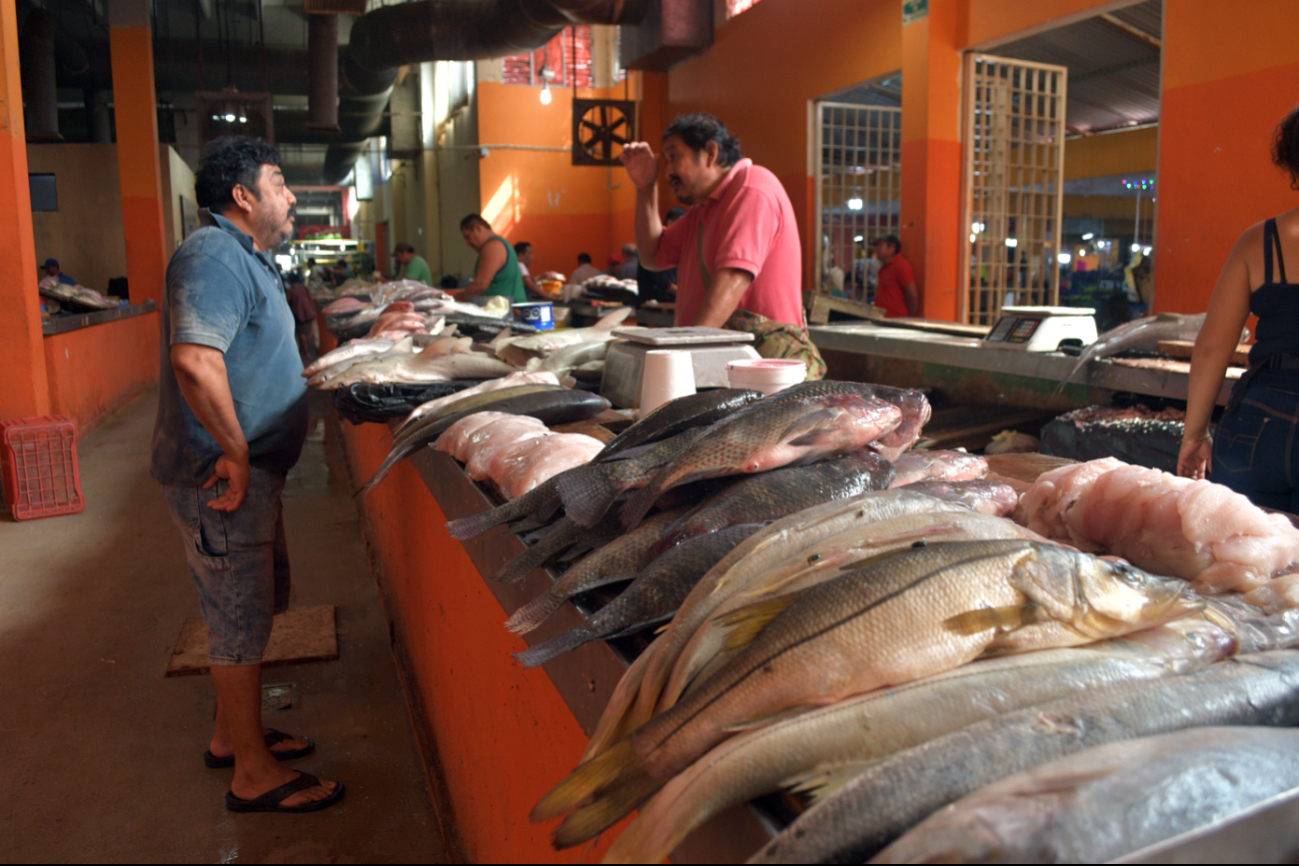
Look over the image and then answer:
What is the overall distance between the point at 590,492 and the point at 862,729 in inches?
29.9

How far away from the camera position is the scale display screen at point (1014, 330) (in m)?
4.52

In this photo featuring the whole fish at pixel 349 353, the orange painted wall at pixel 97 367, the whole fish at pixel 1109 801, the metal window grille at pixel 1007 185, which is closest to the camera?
the whole fish at pixel 1109 801

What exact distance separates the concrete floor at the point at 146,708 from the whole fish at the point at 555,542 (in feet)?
1.84

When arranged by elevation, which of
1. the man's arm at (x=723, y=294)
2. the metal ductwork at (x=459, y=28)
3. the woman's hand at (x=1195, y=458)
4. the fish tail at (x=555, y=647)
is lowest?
the woman's hand at (x=1195, y=458)

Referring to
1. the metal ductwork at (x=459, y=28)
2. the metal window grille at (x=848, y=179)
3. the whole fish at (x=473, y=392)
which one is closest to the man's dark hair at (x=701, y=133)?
the whole fish at (x=473, y=392)

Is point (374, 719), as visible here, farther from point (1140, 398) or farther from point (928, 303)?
point (928, 303)

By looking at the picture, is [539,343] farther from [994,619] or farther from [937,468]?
[994,619]

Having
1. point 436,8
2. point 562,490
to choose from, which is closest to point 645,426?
point 562,490

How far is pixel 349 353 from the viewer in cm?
410

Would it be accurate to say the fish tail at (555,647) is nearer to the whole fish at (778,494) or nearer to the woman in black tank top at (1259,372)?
the whole fish at (778,494)

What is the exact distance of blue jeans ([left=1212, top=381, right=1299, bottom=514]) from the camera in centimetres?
268

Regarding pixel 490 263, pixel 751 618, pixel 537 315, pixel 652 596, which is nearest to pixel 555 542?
pixel 652 596

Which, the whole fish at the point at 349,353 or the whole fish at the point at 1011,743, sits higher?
the whole fish at the point at 349,353

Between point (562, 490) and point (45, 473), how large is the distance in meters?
6.38
